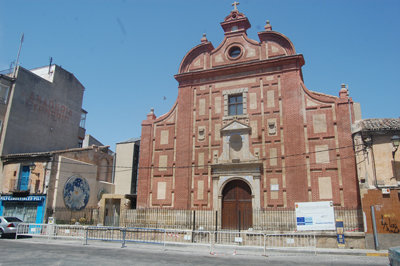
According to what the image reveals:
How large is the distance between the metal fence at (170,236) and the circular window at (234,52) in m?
13.7

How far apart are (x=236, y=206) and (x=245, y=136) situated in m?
4.99

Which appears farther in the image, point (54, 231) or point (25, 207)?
point (25, 207)

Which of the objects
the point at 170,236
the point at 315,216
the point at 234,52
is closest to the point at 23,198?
the point at 170,236

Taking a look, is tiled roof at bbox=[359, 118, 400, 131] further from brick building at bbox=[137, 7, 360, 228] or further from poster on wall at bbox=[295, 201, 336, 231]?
poster on wall at bbox=[295, 201, 336, 231]

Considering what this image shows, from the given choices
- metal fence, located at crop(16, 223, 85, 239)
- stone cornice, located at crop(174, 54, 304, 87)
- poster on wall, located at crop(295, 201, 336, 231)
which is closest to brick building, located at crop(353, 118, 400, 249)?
poster on wall, located at crop(295, 201, 336, 231)

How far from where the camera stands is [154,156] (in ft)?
84.6

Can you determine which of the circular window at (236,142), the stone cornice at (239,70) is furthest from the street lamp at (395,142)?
the circular window at (236,142)

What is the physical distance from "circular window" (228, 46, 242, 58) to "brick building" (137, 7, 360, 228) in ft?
0.26

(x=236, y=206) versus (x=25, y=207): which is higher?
(x=236, y=206)

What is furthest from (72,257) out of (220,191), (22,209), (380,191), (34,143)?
(34,143)

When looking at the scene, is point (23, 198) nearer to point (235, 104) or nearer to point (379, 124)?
point (235, 104)

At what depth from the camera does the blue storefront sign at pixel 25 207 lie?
27.1 meters

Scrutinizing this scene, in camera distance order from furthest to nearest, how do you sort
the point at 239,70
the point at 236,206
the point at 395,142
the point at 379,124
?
1. the point at 239,70
2. the point at 236,206
3. the point at 379,124
4. the point at 395,142

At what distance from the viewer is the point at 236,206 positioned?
22.6 metres
